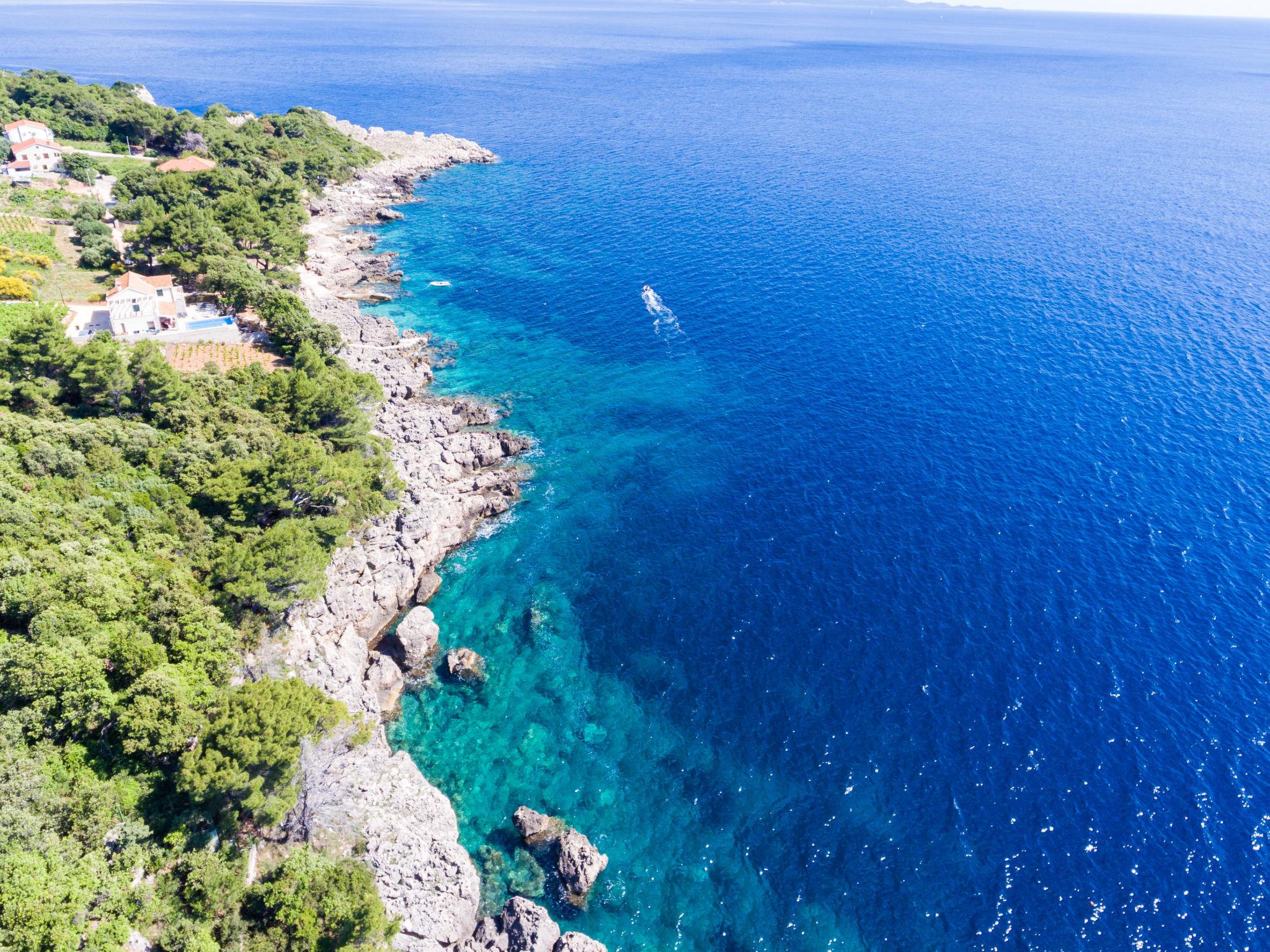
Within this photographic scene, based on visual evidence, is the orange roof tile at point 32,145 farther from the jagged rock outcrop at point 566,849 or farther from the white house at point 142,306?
the jagged rock outcrop at point 566,849

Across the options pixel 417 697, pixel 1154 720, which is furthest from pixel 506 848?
pixel 1154 720

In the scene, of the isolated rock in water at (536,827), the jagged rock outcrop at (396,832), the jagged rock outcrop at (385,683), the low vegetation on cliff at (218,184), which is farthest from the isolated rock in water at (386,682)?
the low vegetation on cliff at (218,184)

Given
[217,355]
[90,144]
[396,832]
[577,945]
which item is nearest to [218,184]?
[90,144]

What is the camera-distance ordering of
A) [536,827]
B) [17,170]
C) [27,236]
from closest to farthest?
[536,827] < [27,236] < [17,170]

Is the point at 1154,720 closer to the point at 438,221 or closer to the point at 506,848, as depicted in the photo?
the point at 506,848

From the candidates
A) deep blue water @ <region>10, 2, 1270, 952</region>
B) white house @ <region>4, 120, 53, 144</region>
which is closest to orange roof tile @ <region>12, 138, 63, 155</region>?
white house @ <region>4, 120, 53, 144</region>

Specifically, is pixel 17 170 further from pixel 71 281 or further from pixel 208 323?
pixel 208 323
